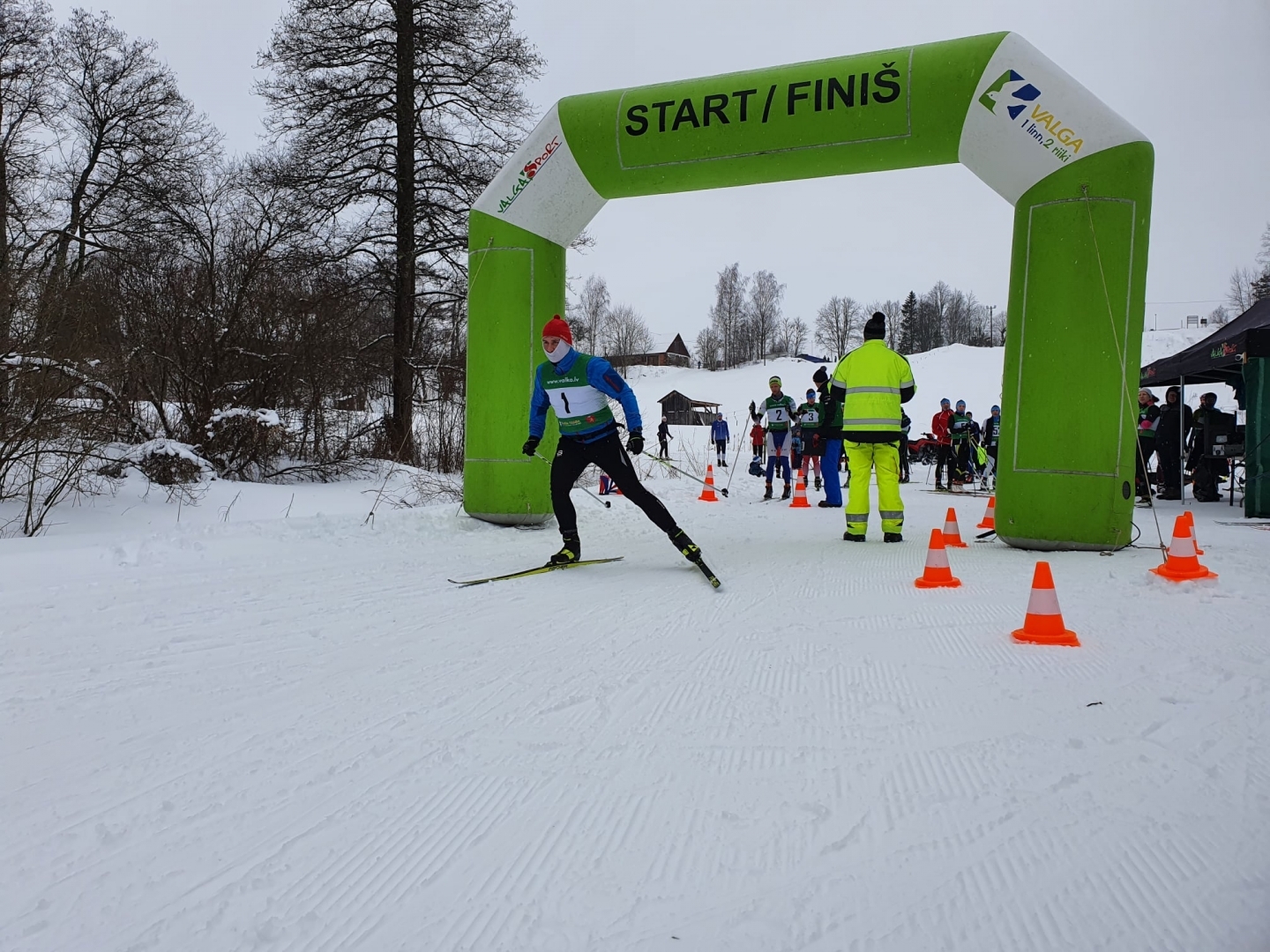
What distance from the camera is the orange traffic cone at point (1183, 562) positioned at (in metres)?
4.81

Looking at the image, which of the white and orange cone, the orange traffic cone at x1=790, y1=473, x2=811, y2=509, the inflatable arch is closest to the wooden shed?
the orange traffic cone at x1=790, y1=473, x2=811, y2=509

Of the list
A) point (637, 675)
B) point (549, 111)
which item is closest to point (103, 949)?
point (637, 675)

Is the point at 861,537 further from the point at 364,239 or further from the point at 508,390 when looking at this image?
the point at 364,239

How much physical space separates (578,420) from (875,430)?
2862 millimetres

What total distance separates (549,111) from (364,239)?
24.5ft

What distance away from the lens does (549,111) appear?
25.5 feet

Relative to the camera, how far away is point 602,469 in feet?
19.8

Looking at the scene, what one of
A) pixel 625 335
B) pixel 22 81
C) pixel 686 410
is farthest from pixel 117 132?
pixel 625 335

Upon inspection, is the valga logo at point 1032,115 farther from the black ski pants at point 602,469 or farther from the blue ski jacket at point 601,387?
the black ski pants at point 602,469

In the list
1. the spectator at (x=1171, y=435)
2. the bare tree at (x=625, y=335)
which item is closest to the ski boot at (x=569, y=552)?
the spectator at (x=1171, y=435)

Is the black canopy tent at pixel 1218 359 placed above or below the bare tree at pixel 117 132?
below

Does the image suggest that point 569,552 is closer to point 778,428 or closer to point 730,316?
point 778,428

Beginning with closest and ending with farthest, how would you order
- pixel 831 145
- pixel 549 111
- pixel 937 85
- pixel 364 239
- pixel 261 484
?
pixel 937 85 < pixel 831 145 < pixel 549 111 < pixel 261 484 < pixel 364 239

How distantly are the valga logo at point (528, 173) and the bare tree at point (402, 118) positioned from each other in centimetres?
625
